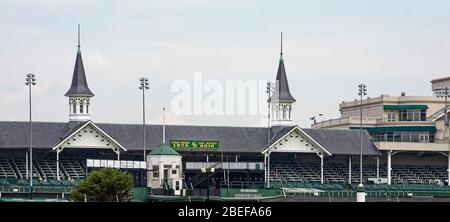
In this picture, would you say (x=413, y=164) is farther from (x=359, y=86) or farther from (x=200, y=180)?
(x=200, y=180)

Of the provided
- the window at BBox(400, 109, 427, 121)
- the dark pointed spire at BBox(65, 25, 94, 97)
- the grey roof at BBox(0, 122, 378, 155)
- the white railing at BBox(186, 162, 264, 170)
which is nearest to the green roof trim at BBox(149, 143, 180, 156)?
the white railing at BBox(186, 162, 264, 170)

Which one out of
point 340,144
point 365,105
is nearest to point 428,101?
point 365,105

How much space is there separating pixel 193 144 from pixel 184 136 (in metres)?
3.60

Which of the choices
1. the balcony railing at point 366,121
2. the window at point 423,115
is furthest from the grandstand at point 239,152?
the window at point 423,115

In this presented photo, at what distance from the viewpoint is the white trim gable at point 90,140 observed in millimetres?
123875

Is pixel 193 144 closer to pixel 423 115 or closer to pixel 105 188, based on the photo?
pixel 423 115

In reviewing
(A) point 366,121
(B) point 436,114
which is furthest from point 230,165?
(B) point 436,114

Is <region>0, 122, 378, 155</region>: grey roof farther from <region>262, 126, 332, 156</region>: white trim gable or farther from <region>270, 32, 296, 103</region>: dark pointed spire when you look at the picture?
<region>270, 32, 296, 103</region>: dark pointed spire

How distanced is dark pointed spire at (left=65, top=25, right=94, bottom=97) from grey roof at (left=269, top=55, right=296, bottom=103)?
79.7 ft

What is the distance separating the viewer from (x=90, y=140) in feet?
410

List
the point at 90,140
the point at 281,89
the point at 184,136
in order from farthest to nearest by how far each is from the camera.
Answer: the point at 281,89
the point at 184,136
the point at 90,140

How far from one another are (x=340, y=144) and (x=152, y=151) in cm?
2836

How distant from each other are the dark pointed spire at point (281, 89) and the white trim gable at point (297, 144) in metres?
7.61
